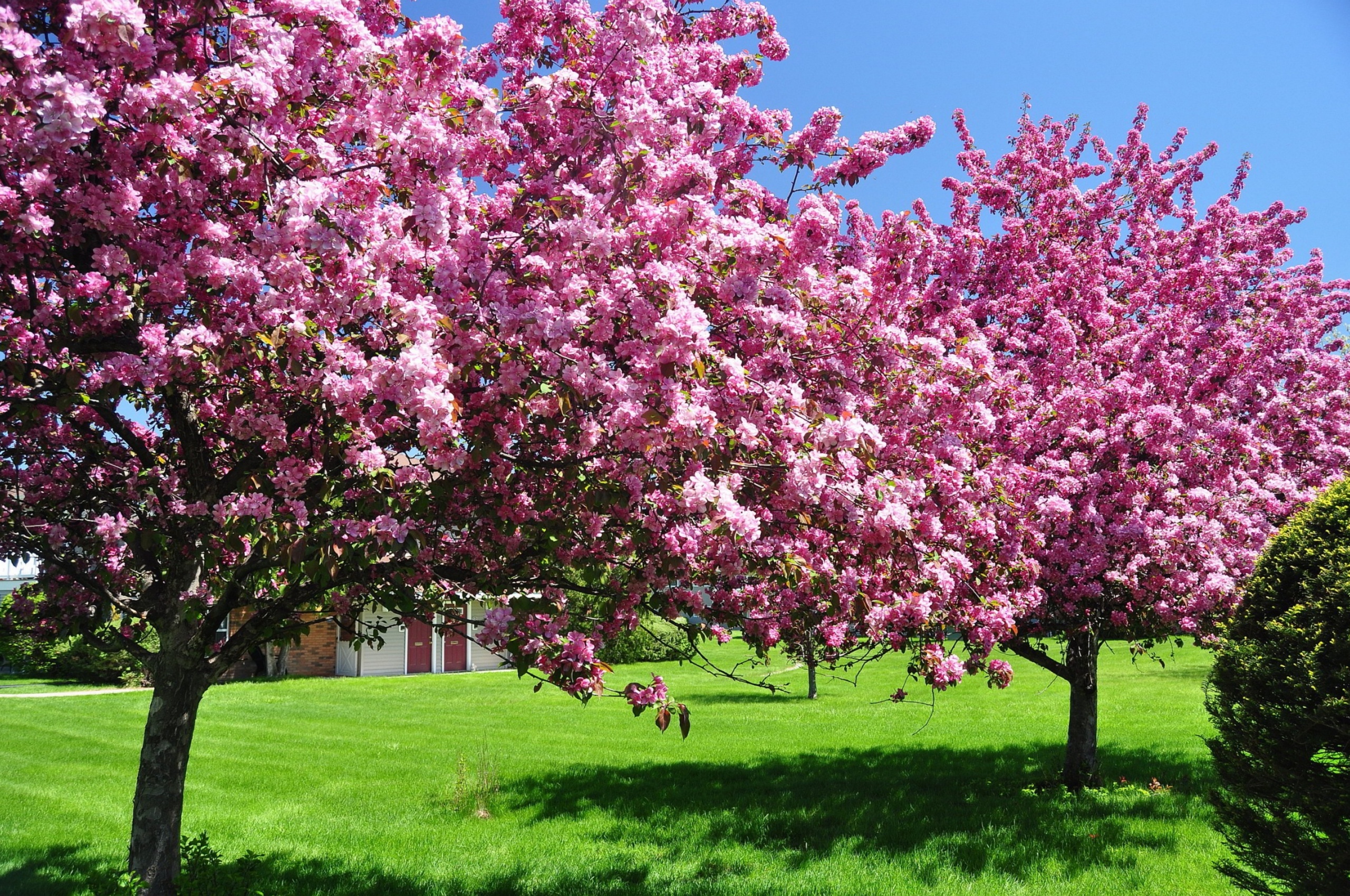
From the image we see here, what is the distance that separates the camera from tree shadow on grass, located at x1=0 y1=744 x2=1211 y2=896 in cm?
779

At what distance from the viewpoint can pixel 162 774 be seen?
607cm

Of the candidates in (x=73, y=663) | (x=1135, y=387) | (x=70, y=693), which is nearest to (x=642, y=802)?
(x=1135, y=387)

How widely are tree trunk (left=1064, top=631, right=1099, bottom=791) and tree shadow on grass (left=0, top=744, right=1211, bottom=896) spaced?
315mm

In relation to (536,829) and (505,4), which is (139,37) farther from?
(536,829)

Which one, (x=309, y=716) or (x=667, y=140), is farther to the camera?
(x=309, y=716)

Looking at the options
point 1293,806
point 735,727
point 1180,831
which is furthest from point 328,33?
point 735,727

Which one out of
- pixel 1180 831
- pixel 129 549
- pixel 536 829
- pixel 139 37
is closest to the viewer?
pixel 139 37

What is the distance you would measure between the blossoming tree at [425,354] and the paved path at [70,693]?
22.0 m

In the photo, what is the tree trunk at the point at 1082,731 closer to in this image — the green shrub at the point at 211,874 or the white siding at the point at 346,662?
the green shrub at the point at 211,874

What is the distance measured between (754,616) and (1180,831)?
6171 millimetres

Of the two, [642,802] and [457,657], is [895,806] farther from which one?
[457,657]

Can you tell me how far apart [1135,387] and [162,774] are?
978 centimetres

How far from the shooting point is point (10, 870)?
8.23 meters

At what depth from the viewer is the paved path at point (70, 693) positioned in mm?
23500
